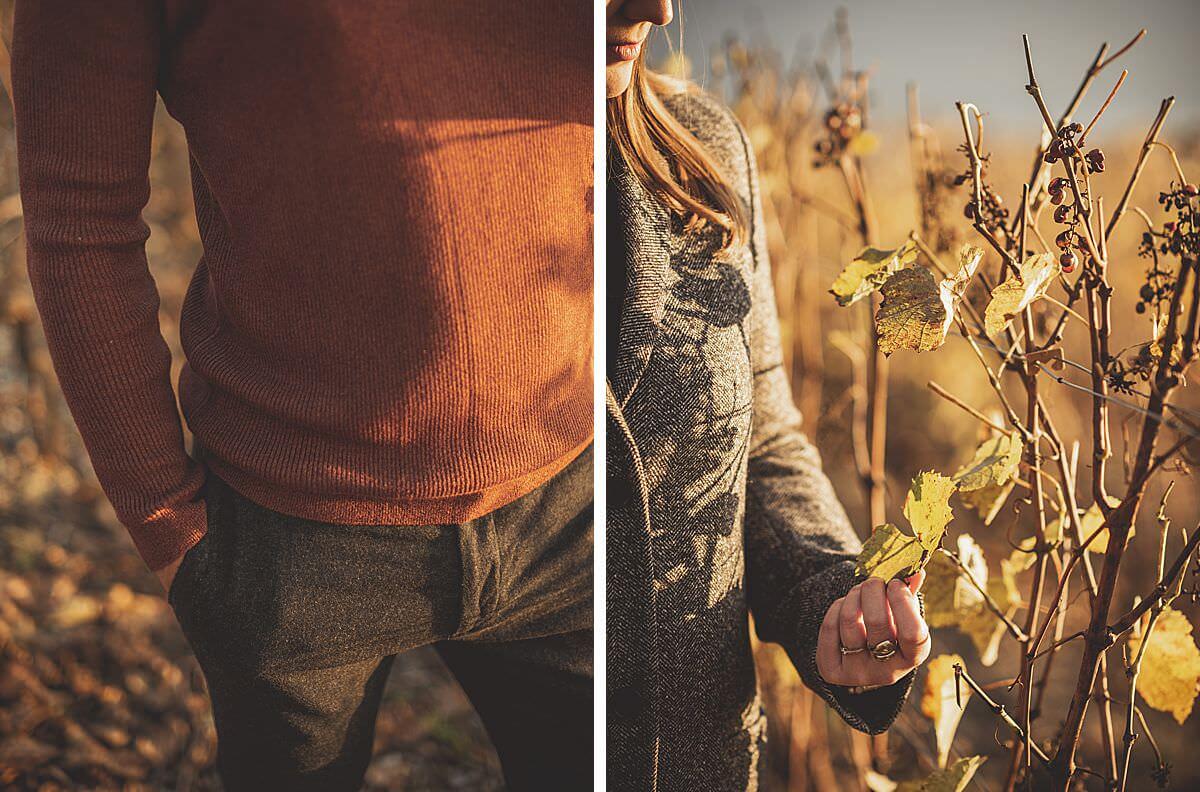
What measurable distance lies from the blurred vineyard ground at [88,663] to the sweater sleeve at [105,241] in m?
0.94

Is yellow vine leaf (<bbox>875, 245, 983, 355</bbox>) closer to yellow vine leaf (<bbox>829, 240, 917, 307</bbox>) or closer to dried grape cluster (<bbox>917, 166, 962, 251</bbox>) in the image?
yellow vine leaf (<bbox>829, 240, 917, 307</bbox>)

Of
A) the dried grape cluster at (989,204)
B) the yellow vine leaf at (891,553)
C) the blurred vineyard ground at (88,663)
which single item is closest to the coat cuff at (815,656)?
the yellow vine leaf at (891,553)

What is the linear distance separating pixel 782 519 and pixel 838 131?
0.45 meters

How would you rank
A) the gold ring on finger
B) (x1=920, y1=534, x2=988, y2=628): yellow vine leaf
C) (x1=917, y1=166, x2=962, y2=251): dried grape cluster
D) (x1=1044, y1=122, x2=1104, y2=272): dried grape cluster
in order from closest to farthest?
1. (x1=1044, y1=122, x2=1104, y2=272): dried grape cluster
2. the gold ring on finger
3. (x1=920, y1=534, x2=988, y2=628): yellow vine leaf
4. (x1=917, y1=166, x2=962, y2=251): dried grape cluster

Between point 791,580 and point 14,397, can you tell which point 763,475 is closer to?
point 791,580

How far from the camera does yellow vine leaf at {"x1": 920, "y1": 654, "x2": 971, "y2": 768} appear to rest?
2.25 ft

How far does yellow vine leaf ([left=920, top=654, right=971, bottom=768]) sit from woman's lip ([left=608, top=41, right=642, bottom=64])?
60cm

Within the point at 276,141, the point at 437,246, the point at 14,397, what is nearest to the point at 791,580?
the point at 437,246

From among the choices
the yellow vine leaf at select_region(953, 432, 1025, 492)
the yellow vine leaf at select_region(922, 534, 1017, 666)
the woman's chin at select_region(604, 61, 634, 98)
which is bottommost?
the yellow vine leaf at select_region(922, 534, 1017, 666)

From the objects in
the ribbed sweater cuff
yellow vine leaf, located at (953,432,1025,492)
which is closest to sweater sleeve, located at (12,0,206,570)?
the ribbed sweater cuff

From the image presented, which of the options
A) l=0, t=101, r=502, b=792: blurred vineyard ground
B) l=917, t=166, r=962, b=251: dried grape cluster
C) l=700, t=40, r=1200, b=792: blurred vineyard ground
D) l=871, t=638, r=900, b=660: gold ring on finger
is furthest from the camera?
l=0, t=101, r=502, b=792: blurred vineyard ground

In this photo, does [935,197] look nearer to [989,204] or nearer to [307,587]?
[989,204]

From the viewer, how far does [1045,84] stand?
662mm

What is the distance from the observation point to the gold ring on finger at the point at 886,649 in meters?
0.62
